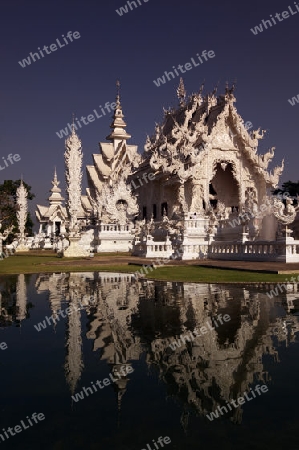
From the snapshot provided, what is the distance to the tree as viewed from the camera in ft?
158

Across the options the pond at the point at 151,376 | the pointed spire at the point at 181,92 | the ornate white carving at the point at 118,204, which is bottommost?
the pond at the point at 151,376

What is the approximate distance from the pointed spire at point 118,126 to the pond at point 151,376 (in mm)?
45040

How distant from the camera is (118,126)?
53.2m

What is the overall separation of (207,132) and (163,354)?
28729 mm

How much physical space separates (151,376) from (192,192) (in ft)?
91.4

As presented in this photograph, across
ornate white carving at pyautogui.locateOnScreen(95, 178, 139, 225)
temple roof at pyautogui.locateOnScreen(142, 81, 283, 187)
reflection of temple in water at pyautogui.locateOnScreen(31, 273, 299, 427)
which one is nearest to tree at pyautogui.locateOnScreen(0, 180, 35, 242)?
ornate white carving at pyautogui.locateOnScreen(95, 178, 139, 225)

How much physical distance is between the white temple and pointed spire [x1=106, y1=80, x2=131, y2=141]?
1252 cm

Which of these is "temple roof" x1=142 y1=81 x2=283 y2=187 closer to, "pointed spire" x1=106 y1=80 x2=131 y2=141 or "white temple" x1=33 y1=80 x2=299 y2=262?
"white temple" x1=33 y1=80 x2=299 y2=262

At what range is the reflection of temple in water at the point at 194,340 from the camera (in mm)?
4512

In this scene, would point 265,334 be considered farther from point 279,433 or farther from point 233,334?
point 279,433

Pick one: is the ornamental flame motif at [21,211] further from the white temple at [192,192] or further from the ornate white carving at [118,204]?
the ornate white carving at [118,204]

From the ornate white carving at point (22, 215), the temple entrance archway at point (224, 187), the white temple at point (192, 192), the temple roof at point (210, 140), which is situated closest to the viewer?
the white temple at point (192, 192)

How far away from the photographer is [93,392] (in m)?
4.39

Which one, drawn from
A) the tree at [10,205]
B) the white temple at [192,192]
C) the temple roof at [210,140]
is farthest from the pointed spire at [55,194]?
the temple roof at [210,140]
